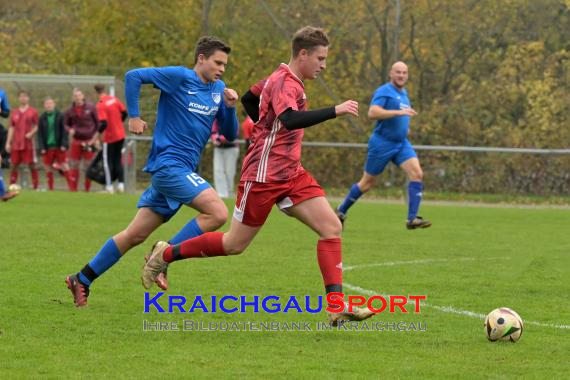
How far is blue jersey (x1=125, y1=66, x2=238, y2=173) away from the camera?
833 centimetres

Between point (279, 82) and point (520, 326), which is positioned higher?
point (279, 82)

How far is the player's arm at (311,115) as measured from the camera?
698cm

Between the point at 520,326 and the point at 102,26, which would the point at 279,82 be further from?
the point at 102,26

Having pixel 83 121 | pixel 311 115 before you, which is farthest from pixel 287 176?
pixel 83 121

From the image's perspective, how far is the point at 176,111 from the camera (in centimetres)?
841

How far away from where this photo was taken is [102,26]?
101 feet

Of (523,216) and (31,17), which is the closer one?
(523,216)

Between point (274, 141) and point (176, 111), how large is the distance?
4.19 ft

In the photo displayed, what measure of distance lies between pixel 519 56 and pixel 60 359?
2105cm

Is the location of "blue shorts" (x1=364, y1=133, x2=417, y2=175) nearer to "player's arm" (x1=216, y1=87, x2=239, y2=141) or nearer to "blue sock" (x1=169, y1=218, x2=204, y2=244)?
"player's arm" (x1=216, y1=87, x2=239, y2=141)

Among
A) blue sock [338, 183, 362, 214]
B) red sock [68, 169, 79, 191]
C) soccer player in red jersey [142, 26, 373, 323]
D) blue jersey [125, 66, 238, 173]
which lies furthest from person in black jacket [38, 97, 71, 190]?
soccer player in red jersey [142, 26, 373, 323]

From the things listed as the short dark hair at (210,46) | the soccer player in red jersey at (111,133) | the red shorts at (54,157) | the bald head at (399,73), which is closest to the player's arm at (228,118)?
the short dark hair at (210,46)

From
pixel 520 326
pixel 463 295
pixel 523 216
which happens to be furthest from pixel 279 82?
pixel 523 216

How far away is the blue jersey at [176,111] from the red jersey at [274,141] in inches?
39.9
